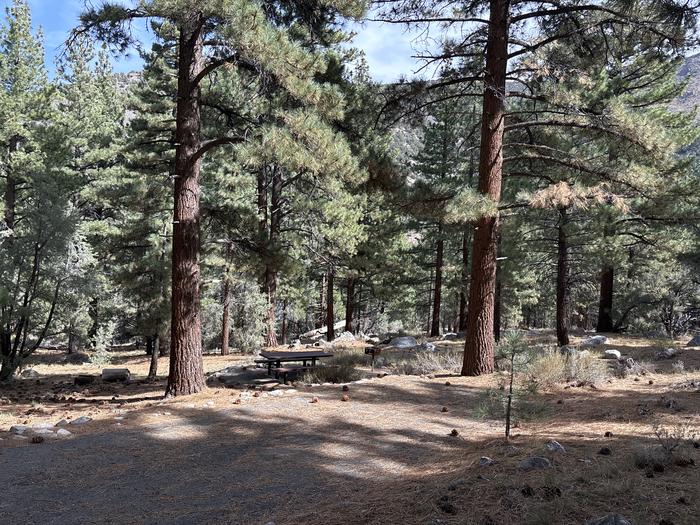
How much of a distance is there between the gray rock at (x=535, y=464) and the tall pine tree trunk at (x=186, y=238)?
20.6 feet

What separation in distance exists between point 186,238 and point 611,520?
7.55 meters

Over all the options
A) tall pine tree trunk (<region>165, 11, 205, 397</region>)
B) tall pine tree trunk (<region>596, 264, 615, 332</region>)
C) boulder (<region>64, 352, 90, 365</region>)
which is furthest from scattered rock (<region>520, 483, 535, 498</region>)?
boulder (<region>64, 352, 90, 365</region>)

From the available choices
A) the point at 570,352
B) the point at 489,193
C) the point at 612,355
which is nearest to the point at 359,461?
the point at 489,193

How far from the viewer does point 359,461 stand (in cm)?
459

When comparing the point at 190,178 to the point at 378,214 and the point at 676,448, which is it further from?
the point at 378,214

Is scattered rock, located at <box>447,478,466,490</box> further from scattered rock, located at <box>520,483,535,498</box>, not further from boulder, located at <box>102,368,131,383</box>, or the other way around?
boulder, located at <box>102,368,131,383</box>

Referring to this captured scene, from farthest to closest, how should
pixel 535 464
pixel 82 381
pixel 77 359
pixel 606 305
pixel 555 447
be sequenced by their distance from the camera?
pixel 77 359, pixel 606 305, pixel 82 381, pixel 555 447, pixel 535 464

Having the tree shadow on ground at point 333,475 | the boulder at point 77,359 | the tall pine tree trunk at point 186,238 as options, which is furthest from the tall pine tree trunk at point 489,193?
the boulder at point 77,359

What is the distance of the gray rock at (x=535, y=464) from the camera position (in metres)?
3.72

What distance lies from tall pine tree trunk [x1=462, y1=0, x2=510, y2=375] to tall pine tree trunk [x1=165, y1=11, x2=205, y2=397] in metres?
4.94

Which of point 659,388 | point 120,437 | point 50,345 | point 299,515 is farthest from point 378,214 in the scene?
point 50,345

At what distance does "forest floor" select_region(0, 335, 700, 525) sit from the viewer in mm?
3195

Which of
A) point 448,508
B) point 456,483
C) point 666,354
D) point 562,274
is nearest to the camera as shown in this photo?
point 448,508

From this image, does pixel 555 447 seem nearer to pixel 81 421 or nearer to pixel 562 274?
pixel 81 421
